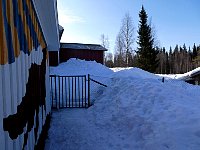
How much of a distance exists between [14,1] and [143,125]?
4806 millimetres

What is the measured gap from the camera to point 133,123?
7.88 metres

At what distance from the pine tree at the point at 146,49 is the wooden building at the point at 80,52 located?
9.59m

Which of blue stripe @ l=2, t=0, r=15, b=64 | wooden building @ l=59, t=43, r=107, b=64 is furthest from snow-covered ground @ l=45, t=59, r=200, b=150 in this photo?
wooden building @ l=59, t=43, r=107, b=64

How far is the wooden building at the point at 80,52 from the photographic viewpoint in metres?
28.4

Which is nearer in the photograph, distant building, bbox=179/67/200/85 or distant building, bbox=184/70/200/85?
distant building, bbox=179/67/200/85

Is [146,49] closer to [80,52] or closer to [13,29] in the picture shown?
[80,52]

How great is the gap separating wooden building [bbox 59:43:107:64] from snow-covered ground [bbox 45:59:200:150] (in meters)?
16.9

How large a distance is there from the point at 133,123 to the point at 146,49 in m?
32.0

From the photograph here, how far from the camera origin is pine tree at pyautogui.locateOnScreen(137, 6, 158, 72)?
3853cm

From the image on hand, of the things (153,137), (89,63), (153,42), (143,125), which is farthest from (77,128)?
(153,42)

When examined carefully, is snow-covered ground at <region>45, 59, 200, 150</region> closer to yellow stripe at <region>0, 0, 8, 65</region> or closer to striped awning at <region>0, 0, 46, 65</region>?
striped awning at <region>0, 0, 46, 65</region>

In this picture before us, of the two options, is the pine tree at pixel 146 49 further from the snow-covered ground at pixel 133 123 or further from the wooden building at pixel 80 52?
the snow-covered ground at pixel 133 123

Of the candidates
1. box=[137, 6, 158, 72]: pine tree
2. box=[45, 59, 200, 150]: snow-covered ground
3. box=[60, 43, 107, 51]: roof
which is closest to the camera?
box=[45, 59, 200, 150]: snow-covered ground

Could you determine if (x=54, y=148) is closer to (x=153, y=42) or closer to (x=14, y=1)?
(x=14, y=1)
